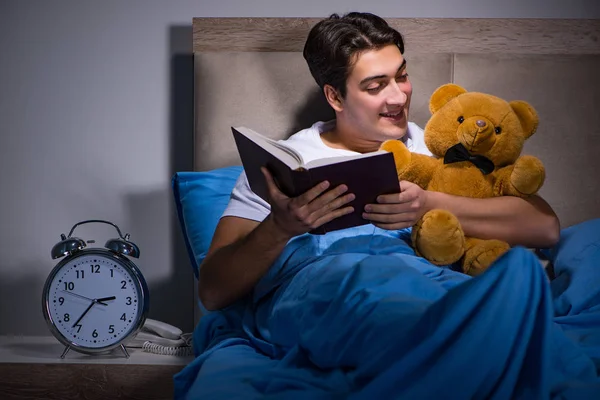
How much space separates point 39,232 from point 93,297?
1.65 ft

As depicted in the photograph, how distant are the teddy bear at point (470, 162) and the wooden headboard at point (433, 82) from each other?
45cm

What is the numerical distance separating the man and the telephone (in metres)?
0.37

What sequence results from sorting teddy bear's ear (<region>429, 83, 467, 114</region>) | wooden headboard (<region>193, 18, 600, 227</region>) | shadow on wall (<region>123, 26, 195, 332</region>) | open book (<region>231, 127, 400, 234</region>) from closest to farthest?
1. open book (<region>231, 127, 400, 234</region>)
2. teddy bear's ear (<region>429, 83, 467, 114</region>)
3. wooden headboard (<region>193, 18, 600, 227</region>)
4. shadow on wall (<region>123, 26, 195, 332</region>)

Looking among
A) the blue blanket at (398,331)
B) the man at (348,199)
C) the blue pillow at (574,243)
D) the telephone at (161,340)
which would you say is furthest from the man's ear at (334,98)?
the telephone at (161,340)

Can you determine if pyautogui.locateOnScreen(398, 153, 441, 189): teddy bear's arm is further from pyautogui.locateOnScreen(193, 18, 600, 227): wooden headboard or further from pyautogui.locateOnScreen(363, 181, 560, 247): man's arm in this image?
pyautogui.locateOnScreen(193, 18, 600, 227): wooden headboard

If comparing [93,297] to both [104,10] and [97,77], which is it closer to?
[97,77]

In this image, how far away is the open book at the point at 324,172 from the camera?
126cm

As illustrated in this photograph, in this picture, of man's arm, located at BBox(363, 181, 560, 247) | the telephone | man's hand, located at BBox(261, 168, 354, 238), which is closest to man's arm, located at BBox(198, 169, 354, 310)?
man's hand, located at BBox(261, 168, 354, 238)

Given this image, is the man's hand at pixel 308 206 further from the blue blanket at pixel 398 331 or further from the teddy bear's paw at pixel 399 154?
the teddy bear's paw at pixel 399 154

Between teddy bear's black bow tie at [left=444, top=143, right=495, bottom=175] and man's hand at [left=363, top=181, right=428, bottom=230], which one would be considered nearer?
man's hand at [left=363, top=181, right=428, bottom=230]

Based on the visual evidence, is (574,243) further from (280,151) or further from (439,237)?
(280,151)

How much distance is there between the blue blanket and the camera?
3.14ft

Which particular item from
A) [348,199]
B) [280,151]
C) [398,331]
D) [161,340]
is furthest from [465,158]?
[161,340]

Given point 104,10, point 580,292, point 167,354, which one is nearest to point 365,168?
point 580,292
